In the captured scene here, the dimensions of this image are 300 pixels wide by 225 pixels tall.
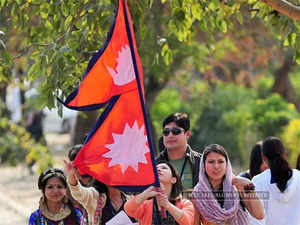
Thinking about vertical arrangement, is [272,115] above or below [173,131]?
above

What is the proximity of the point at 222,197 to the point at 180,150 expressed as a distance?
1024 millimetres

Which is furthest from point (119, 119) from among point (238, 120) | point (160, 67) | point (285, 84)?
point (285, 84)

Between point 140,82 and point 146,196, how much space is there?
0.76 m

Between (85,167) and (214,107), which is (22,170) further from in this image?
(85,167)

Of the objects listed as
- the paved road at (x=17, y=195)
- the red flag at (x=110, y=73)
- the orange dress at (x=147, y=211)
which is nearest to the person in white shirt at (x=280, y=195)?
the orange dress at (x=147, y=211)

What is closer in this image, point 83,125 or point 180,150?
point 180,150

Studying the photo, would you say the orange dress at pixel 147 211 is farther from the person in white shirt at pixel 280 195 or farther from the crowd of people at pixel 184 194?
the person in white shirt at pixel 280 195

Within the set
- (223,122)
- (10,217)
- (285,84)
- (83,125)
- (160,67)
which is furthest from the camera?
(285,84)

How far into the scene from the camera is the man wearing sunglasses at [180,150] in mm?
6430

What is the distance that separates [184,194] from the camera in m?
6.24

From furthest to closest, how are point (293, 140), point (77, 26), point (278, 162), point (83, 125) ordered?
point (293, 140), point (83, 125), point (77, 26), point (278, 162)

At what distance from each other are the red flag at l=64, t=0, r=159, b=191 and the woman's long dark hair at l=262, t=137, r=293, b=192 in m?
1.52

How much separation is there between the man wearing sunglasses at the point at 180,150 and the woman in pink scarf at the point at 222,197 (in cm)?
73

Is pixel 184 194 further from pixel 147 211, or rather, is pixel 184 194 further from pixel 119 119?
pixel 119 119
